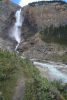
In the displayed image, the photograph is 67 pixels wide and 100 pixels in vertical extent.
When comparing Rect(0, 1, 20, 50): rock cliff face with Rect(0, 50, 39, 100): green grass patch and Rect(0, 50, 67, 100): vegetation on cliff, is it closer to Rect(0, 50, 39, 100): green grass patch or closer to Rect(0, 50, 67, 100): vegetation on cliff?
Rect(0, 50, 39, 100): green grass patch

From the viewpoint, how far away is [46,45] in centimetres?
9056

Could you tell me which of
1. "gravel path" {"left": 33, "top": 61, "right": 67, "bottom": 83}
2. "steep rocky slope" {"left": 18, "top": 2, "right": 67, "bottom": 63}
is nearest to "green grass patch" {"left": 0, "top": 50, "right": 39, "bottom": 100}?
"gravel path" {"left": 33, "top": 61, "right": 67, "bottom": 83}

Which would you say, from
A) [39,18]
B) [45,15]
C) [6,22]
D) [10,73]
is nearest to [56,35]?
[45,15]

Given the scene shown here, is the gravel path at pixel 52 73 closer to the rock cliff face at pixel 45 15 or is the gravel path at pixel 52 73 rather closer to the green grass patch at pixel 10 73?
the green grass patch at pixel 10 73

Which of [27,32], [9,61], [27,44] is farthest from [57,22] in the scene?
[9,61]

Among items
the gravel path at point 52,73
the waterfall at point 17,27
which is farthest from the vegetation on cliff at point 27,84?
the waterfall at point 17,27

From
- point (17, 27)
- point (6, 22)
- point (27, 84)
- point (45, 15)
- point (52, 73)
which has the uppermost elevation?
point (45, 15)

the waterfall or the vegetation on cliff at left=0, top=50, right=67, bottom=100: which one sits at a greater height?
the waterfall

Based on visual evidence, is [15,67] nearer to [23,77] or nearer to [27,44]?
[23,77]

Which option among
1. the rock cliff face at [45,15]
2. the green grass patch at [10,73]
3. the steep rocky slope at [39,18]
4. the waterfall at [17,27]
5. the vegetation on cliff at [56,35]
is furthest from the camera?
the waterfall at [17,27]

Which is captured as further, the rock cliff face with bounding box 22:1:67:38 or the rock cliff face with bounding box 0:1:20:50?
the rock cliff face with bounding box 22:1:67:38

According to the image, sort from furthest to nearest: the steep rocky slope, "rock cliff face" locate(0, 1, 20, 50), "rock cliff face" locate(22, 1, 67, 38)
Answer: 1. "rock cliff face" locate(22, 1, 67, 38)
2. the steep rocky slope
3. "rock cliff face" locate(0, 1, 20, 50)

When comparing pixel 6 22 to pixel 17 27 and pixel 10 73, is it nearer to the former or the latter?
pixel 17 27

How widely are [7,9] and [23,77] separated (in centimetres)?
10720
